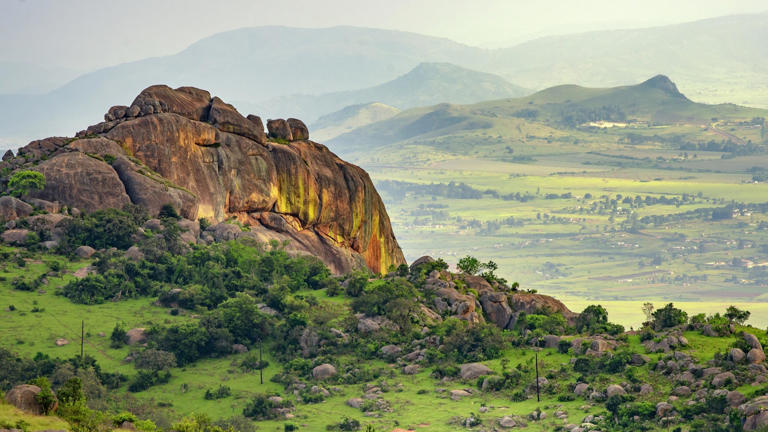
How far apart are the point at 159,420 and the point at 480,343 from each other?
30310mm

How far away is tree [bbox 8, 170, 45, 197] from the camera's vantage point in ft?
338

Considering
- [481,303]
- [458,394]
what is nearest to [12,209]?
[481,303]

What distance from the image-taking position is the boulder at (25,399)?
6131 centimetres

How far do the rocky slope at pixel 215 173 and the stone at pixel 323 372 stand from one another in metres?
27.9

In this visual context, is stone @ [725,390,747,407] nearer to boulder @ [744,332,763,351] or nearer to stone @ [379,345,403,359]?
boulder @ [744,332,763,351]

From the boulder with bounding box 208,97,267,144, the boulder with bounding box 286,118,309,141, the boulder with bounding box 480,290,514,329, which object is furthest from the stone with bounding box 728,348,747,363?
the boulder with bounding box 286,118,309,141

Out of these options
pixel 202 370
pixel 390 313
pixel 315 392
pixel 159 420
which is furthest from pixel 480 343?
pixel 159 420

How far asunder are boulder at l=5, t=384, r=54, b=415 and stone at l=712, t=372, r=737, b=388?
46.9m

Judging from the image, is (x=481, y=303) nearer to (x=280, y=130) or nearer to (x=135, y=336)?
(x=135, y=336)

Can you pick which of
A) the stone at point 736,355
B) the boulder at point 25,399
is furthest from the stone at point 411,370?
the boulder at point 25,399

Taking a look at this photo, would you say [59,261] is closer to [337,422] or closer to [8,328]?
[8,328]

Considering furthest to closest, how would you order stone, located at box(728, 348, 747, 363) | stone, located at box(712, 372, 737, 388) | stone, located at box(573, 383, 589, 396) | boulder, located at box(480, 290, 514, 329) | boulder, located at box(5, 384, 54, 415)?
boulder, located at box(480, 290, 514, 329) → stone, located at box(573, 383, 589, 396) → stone, located at box(728, 348, 747, 363) → stone, located at box(712, 372, 737, 388) → boulder, located at box(5, 384, 54, 415)

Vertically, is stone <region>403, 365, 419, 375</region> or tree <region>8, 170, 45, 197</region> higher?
tree <region>8, 170, 45, 197</region>

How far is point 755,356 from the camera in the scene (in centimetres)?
7831
